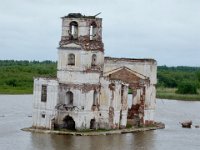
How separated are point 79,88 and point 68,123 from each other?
2557 mm

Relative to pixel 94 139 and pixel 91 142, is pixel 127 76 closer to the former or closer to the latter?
pixel 94 139

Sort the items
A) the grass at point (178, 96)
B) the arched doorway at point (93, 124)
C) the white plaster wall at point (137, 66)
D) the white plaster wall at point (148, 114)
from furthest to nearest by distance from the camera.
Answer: the grass at point (178, 96) → the white plaster wall at point (137, 66) → the white plaster wall at point (148, 114) → the arched doorway at point (93, 124)

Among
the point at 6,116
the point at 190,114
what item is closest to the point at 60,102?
the point at 6,116

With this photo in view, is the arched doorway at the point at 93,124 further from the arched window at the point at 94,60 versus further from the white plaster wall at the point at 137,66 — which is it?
the white plaster wall at the point at 137,66

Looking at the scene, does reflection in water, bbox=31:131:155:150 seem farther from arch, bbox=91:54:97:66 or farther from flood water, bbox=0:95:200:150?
arch, bbox=91:54:97:66

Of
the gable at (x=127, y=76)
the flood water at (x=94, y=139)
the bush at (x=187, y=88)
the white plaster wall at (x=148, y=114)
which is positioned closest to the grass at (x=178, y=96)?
the bush at (x=187, y=88)

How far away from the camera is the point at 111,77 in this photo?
50906 millimetres

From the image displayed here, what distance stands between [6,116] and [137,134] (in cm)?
1209

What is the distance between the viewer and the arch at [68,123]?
46084 millimetres

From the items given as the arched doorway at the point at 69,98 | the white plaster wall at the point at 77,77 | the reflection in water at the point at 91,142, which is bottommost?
the reflection in water at the point at 91,142

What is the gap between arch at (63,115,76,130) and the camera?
→ 46.1 metres

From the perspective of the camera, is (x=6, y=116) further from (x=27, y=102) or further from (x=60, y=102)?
(x=27, y=102)

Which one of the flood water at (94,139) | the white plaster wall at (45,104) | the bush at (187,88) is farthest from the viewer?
the bush at (187,88)

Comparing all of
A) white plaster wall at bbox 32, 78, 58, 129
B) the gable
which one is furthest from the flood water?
the gable
